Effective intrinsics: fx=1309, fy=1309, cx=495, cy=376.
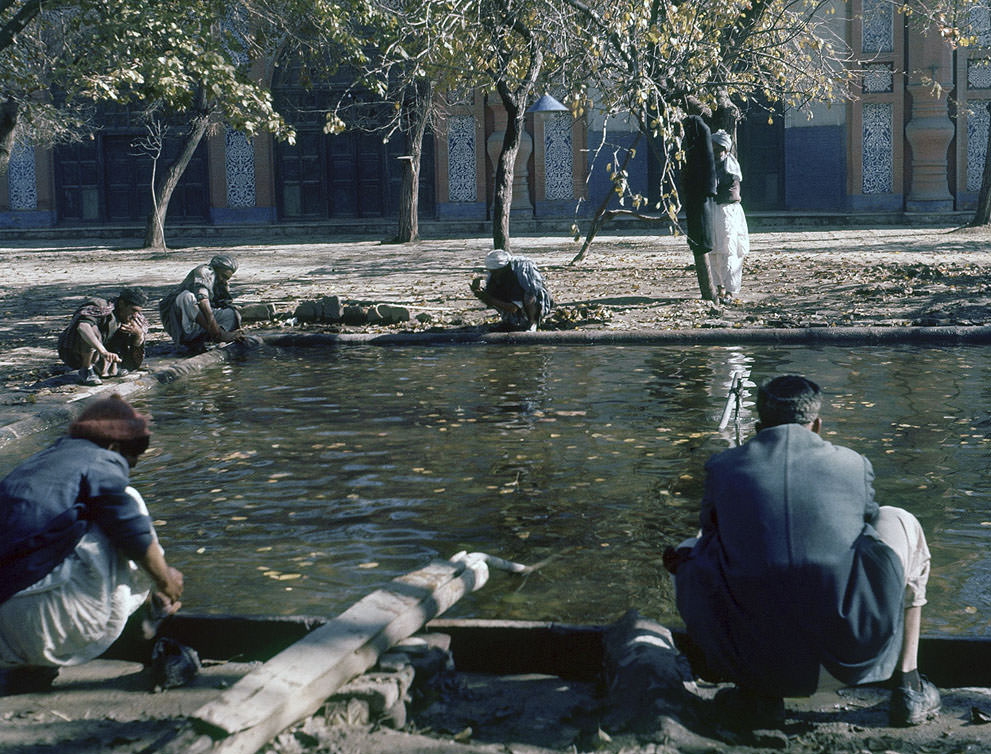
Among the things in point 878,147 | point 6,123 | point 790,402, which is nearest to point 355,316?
point 6,123

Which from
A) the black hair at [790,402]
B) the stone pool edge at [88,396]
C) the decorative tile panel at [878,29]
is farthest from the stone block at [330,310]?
the decorative tile panel at [878,29]

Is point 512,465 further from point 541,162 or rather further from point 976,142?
point 976,142

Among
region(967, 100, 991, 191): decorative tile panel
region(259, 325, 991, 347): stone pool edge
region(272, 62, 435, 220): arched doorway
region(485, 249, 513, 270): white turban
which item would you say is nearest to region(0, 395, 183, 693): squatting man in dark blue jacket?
region(259, 325, 991, 347): stone pool edge

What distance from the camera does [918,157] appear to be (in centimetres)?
2752

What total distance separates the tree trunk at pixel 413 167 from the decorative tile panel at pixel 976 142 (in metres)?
11.7

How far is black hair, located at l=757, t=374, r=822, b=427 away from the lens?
409 cm

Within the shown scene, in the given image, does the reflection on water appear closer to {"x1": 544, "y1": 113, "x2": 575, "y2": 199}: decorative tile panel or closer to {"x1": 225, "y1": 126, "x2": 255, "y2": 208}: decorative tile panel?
{"x1": 544, "y1": 113, "x2": 575, "y2": 199}: decorative tile panel

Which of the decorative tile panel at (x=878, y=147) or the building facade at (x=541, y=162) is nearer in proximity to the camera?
the building facade at (x=541, y=162)

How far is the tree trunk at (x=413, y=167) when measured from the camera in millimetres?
24125

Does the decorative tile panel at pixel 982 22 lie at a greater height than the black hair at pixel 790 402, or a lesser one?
greater

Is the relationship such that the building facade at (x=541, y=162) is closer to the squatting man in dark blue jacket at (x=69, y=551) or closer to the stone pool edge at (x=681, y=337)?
the stone pool edge at (x=681, y=337)

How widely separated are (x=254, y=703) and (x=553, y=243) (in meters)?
21.5

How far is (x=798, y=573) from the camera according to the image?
12.6 ft

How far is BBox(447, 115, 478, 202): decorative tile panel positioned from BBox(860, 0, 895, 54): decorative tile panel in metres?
8.77
